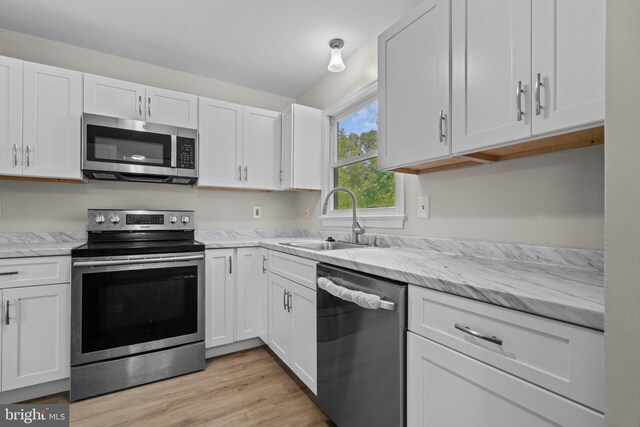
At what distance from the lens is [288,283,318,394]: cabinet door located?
1714 mm

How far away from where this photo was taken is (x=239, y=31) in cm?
223

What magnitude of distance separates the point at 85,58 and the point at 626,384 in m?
3.49

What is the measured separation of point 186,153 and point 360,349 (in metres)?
2.04

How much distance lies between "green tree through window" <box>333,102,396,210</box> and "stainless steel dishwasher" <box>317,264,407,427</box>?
0.95 metres

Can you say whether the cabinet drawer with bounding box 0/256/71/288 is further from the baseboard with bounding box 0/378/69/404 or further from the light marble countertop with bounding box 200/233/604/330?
the light marble countertop with bounding box 200/233/604/330

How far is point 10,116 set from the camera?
196cm

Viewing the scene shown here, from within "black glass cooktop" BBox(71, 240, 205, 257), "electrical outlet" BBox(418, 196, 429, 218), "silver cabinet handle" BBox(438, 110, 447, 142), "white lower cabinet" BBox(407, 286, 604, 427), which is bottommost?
"white lower cabinet" BBox(407, 286, 604, 427)

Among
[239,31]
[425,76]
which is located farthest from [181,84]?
[425,76]

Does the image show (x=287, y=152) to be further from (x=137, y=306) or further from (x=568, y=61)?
(x=568, y=61)

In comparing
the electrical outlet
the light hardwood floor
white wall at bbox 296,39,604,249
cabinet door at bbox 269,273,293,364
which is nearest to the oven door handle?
cabinet door at bbox 269,273,293,364

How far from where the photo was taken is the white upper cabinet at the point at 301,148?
109 inches

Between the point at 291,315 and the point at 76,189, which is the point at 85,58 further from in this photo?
the point at 291,315

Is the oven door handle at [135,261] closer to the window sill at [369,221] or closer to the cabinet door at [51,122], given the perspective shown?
the cabinet door at [51,122]

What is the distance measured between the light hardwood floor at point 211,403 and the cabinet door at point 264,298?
0.30 metres
